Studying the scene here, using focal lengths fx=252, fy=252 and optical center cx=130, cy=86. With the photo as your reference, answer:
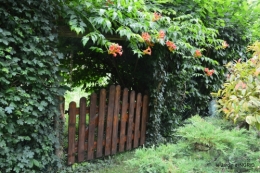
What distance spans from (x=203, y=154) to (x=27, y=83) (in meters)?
1.93

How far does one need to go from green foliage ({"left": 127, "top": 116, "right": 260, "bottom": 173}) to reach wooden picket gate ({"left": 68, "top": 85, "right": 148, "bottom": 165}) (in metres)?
1.67

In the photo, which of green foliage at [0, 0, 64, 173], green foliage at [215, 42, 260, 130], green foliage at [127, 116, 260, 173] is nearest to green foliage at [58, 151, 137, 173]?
green foliage at [0, 0, 64, 173]

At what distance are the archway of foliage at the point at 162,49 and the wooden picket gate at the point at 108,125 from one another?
305 millimetres

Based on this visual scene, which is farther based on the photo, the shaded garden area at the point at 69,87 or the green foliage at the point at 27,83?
the green foliage at the point at 27,83

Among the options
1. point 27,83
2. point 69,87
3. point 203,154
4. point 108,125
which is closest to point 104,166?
point 108,125

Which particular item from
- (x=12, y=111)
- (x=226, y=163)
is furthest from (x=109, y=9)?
(x=226, y=163)

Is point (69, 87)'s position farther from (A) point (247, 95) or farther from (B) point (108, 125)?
(A) point (247, 95)

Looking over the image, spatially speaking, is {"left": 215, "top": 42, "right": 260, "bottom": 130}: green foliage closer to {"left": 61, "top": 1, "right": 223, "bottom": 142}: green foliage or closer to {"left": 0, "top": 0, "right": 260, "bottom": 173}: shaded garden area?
{"left": 0, "top": 0, "right": 260, "bottom": 173}: shaded garden area

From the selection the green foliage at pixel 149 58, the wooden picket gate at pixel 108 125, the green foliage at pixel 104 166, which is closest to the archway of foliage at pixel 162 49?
the green foliage at pixel 149 58

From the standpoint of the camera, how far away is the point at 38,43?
2.74 meters

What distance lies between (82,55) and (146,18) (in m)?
2.62

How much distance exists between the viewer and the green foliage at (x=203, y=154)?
2023mm

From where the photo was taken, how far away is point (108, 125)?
413cm

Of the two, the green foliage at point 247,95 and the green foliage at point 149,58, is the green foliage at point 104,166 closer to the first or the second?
the green foliage at point 149,58
